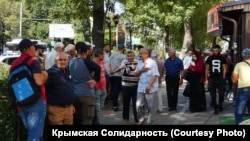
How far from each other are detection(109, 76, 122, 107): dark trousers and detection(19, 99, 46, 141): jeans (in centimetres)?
685

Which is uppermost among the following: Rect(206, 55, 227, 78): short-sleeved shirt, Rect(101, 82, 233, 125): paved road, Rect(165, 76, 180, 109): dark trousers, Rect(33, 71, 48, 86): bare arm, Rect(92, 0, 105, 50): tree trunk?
Rect(92, 0, 105, 50): tree trunk

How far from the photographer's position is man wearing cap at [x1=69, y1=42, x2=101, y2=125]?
799 cm

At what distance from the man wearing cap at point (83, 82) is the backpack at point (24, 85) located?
170 centimetres

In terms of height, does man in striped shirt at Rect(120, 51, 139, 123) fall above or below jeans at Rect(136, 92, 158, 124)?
above

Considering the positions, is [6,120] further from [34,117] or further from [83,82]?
[83,82]

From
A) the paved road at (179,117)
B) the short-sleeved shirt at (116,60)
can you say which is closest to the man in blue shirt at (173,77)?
the paved road at (179,117)

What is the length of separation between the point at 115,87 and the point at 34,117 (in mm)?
7139

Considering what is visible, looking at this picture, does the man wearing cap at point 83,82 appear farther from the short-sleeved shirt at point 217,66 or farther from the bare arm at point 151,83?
the short-sleeved shirt at point 217,66

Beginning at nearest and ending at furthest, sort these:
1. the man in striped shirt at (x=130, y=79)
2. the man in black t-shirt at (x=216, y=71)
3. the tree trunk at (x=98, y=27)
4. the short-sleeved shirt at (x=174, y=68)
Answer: the man in striped shirt at (x=130, y=79)
the man in black t-shirt at (x=216, y=71)
the short-sleeved shirt at (x=174, y=68)
the tree trunk at (x=98, y=27)

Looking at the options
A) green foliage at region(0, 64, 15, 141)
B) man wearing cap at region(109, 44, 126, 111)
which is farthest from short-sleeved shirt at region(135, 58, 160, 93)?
green foliage at region(0, 64, 15, 141)

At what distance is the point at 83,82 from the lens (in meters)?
8.02

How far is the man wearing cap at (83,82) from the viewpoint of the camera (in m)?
7.99

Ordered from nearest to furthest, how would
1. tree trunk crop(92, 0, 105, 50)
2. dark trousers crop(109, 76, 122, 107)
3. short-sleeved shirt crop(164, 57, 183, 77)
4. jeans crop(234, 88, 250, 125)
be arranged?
jeans crop(234, 88, 250, 125) < dark trousers crop(109, 76, 122, 107) < short-sleeved shirt crop(164, 57, 183, 77) < tree trunk crop(92, 0, 105, 50)

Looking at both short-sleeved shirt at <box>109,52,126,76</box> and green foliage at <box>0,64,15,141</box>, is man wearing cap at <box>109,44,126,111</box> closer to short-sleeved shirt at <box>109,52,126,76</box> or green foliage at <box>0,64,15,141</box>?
short-sleeved shirt at <box>109,52,126,76</box>
